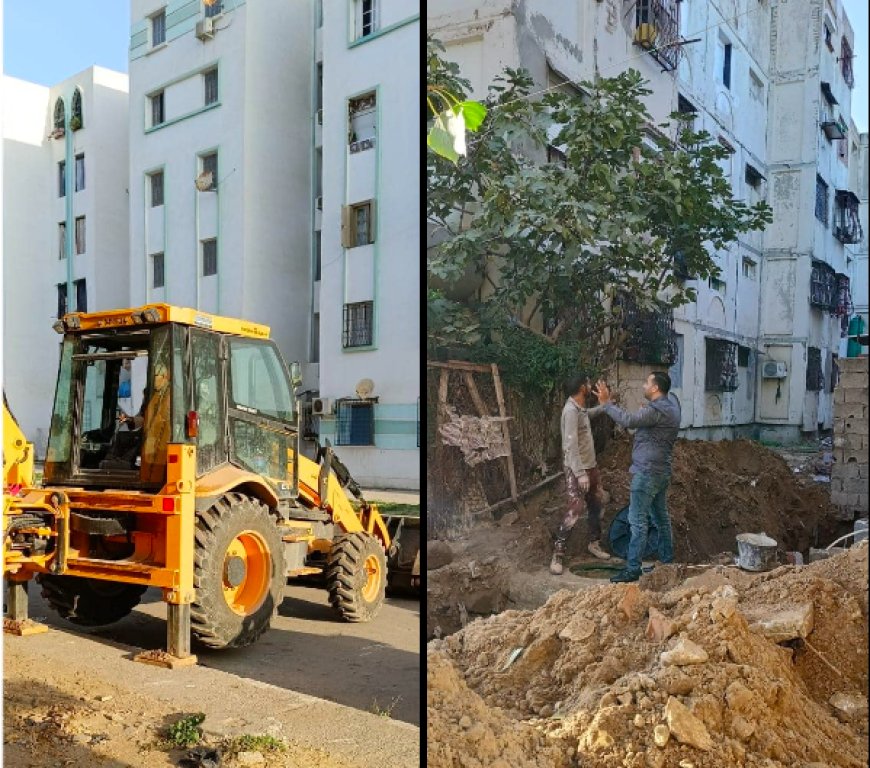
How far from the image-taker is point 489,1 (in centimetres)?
210

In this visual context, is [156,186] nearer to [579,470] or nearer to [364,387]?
[364,387]

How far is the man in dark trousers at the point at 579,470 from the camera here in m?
2.04

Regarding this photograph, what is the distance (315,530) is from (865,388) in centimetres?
381

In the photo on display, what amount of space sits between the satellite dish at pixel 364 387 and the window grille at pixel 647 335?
2.44 metres

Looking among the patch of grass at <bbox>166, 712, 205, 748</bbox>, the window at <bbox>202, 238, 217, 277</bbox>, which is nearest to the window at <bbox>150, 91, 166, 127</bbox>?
the window at <bbox>202, 238, 217, 277</bbox>

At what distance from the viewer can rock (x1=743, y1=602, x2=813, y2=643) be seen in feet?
5.96

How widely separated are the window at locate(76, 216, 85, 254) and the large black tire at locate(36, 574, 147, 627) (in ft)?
5.96

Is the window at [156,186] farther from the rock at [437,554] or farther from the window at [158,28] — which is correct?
the rock at [437,554]

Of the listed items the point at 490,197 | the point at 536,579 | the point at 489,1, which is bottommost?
the point at 536,579

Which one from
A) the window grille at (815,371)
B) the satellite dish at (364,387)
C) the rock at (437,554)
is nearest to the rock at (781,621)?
the window grille at (815,371)

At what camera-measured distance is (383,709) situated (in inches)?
148

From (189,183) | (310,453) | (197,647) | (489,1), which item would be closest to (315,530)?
(310,453)

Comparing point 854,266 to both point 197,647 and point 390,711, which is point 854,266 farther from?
point 197,647

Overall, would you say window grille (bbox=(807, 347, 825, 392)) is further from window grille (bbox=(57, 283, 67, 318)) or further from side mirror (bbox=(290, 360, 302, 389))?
window grille (bbox=(57, 283, 67, 318))
